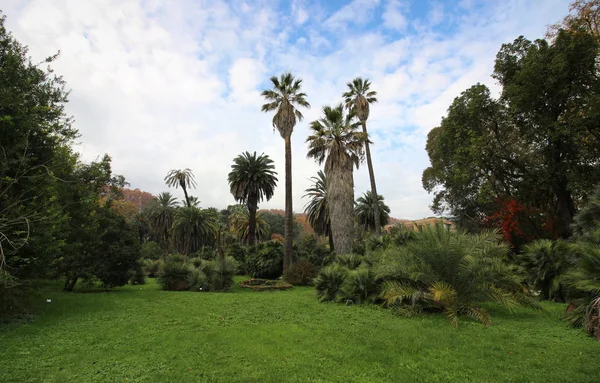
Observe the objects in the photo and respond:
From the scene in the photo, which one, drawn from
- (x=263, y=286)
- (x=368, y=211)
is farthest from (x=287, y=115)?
(x=368, y=211)

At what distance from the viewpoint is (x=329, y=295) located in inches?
443

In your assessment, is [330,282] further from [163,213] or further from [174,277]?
[163,213]

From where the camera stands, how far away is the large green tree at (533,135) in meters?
15.6

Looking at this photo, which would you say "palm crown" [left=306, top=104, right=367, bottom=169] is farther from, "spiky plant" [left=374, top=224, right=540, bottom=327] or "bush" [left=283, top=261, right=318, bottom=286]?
"spiky plant" [left=374, top=224, right=540, bottom=327]

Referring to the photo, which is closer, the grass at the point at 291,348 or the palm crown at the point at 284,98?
the grass at the point at 291,348

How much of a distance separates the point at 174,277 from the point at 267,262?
8327 mm

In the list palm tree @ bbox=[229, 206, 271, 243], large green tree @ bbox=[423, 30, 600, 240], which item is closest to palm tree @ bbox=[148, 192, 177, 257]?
palm tree @ bbox=[229, 206, 271, 243]

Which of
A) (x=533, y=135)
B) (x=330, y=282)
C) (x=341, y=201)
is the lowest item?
(x=330, y=282)

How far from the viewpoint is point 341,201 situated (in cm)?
2098

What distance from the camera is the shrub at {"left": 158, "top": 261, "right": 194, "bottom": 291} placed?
614 inches

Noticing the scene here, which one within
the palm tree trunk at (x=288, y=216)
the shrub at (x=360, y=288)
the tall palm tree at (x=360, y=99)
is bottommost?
the shrub at (x=360, y=288)

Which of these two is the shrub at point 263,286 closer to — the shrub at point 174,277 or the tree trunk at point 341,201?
the shrub at point 174,277

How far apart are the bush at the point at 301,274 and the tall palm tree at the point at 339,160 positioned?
90.0 inches

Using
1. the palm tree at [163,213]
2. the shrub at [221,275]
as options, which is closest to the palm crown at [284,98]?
the shrub at [221,275]
